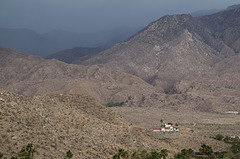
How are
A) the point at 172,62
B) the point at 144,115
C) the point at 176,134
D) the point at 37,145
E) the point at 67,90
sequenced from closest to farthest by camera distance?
the point at 37,145 < the point at 176,134 < the point at 144,115 < the point at 67,90 < the point at 172,62

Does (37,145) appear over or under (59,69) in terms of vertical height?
under

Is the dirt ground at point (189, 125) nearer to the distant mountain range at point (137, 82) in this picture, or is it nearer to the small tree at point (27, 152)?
the distant mountain range at point (137, 82)

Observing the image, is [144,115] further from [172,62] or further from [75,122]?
[172,62]

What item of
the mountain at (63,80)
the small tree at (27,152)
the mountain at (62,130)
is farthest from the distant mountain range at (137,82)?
the small tree at (27,152)

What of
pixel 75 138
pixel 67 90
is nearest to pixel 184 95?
pixel 67 90

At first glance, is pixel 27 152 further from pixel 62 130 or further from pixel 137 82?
pixel 137 82
